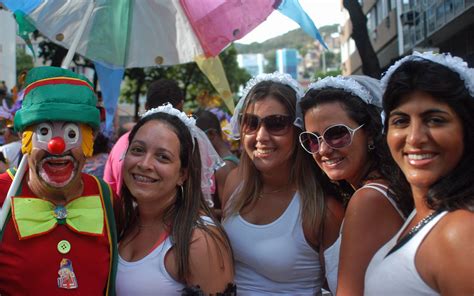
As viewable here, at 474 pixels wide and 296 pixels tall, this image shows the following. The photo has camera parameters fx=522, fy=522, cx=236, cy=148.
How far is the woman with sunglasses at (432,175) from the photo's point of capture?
159 cm

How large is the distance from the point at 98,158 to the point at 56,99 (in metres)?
2.74

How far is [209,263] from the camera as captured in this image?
7.82 ft

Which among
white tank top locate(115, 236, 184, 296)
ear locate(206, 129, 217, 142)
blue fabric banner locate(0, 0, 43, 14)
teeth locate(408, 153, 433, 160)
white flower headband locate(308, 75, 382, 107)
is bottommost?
ear locate(206, 129, 217, 142)

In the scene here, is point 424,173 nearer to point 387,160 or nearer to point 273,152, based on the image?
point 387,160

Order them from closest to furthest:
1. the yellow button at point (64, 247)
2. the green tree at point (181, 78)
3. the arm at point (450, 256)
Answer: the arm at point (450, 256), the yellow button at point (64, 247), the green tree at point (181, 78)

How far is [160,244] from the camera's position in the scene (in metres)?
2.46

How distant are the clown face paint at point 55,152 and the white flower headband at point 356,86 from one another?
1.23 m

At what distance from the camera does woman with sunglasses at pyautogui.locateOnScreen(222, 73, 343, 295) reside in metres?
2.54

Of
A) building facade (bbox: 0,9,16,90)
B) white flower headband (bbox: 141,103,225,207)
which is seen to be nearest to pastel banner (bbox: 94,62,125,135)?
white flower headband (bbox: 141,103,225,207)

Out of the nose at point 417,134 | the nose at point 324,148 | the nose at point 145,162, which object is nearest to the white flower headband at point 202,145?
the nose at point 145,162

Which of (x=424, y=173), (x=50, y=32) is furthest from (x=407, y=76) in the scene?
(x=50, y=32)

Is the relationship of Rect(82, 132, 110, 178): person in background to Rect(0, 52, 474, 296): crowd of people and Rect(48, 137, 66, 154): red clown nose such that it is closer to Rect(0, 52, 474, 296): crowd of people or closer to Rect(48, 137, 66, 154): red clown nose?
Rect(0, 52, 474, 296): crowd of people

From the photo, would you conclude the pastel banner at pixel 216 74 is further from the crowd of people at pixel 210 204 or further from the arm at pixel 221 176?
the arm at pixel 221 176

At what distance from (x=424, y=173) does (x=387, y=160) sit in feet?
1.60
